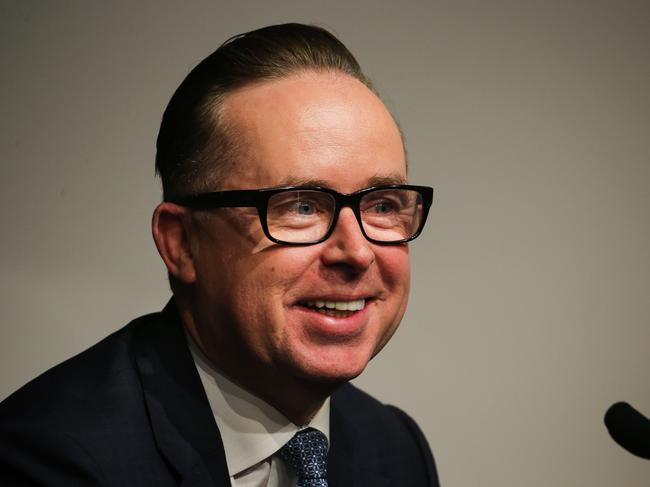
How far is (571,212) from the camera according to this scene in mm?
1897

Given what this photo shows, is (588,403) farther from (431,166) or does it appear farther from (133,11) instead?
(133,11)

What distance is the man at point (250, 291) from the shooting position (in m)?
1.01

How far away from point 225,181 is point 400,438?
65 cm

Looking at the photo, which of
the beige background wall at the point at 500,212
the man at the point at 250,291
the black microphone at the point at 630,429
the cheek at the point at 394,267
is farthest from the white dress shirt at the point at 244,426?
the beige background wall at the point at 500,212

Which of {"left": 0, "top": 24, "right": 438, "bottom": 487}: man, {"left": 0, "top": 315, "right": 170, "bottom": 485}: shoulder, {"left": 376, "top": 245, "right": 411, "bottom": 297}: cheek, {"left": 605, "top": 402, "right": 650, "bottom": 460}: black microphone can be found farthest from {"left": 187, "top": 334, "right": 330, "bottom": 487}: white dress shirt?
{"left": 605, "top": 402, "right": 650, "bottom": 460}: black microphone

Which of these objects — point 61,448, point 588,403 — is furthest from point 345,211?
point 588,403

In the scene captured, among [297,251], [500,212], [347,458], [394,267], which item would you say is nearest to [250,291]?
[297,251]

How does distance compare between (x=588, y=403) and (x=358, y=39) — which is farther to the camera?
(x=588, y=403)

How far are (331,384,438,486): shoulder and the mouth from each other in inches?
14.0

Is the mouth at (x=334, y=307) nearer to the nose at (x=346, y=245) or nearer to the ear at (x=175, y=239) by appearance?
the nose at (x=346, y=245)

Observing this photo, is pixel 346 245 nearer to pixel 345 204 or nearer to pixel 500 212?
pixel 345 204

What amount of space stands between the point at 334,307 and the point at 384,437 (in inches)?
18.2

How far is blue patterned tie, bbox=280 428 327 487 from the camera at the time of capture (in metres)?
1.14

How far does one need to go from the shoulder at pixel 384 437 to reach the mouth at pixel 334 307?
0.36 meters
